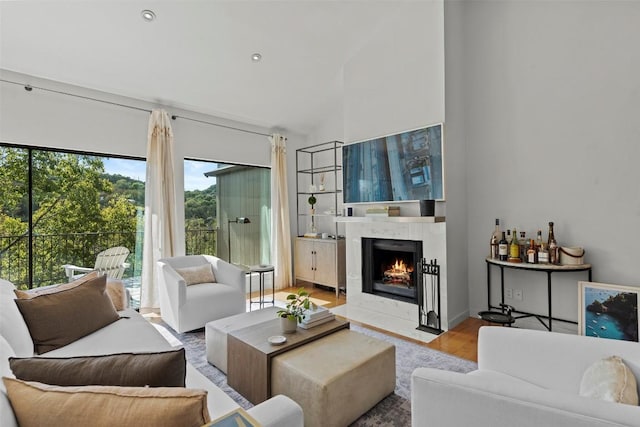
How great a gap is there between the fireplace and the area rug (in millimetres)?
665

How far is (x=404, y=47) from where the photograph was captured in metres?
3.62

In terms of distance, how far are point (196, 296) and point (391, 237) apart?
2278 mm

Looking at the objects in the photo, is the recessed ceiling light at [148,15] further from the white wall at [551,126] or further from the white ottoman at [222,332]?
the white wall at [551,126]

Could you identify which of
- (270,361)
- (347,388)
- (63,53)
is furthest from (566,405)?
(63,53)

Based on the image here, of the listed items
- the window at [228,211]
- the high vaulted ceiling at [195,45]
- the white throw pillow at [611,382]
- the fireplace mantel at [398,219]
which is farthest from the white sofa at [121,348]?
the fireplace mantel at [398,219]

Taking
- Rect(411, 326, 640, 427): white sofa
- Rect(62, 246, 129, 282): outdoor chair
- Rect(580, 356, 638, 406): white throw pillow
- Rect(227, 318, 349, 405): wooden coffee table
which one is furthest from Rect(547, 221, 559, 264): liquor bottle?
Rect(62, 246, 129, 282): outdoor chair

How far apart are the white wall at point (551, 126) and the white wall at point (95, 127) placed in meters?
3.23

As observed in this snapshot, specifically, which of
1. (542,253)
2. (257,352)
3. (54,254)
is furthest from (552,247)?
(54,254)

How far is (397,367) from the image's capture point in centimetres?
249

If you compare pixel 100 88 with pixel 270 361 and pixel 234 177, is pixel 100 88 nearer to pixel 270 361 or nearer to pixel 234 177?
pixel 234 177

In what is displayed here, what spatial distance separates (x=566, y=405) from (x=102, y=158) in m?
4.51

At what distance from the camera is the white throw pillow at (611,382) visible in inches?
42.4

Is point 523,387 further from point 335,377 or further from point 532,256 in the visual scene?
point 532,256

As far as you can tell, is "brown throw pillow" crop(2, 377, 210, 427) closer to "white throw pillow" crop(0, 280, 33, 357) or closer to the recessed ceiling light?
"white throw pillow" crop(0, 280, 33, 357)
